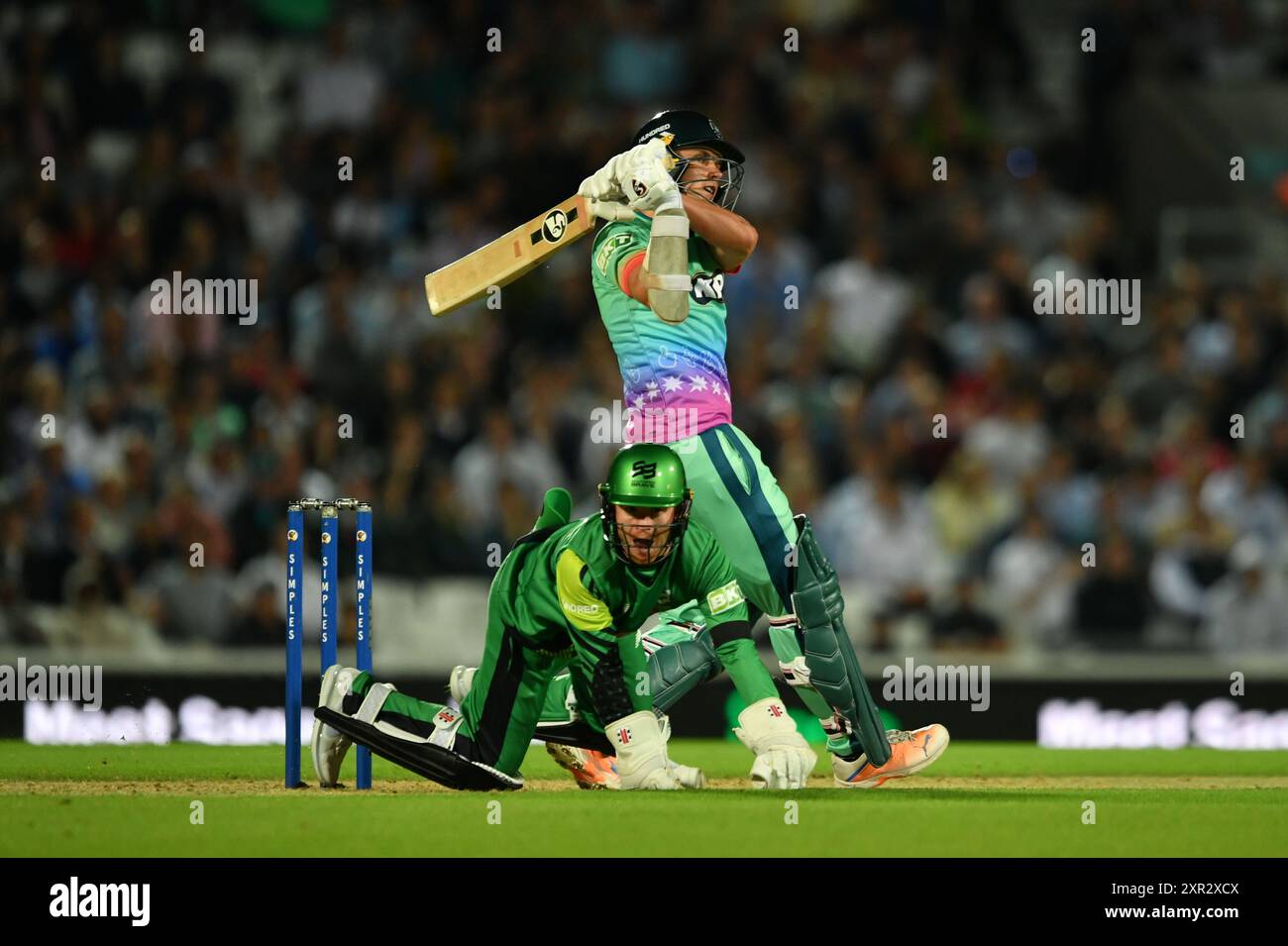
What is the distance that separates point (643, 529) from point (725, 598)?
0.83 metres

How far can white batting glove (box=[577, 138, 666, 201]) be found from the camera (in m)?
7.93

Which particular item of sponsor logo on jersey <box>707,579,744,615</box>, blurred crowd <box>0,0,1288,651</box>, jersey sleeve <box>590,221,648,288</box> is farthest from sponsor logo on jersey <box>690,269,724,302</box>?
blurred crowd <box>0,0,1288,651</box>

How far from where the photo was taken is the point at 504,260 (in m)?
8.64

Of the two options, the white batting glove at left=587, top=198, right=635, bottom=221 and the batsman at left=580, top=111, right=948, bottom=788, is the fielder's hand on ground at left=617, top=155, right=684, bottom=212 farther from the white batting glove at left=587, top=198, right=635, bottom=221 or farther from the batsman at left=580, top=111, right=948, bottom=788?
the white batting glove at left=587, top=198, right=635, bottom=221

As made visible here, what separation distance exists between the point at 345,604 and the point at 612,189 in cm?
542

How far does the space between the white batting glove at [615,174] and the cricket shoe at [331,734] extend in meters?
2.08

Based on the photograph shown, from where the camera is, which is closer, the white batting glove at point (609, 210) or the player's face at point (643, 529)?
the player's face at point (643, 529)

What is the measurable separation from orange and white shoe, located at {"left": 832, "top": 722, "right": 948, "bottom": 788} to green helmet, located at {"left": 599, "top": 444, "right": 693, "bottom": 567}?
1517mm

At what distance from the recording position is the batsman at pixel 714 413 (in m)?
8.23

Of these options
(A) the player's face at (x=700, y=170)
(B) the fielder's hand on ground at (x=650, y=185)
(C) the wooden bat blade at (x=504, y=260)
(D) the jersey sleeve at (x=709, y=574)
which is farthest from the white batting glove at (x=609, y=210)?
(D) the jersey sleeve at (x=709, y=574)

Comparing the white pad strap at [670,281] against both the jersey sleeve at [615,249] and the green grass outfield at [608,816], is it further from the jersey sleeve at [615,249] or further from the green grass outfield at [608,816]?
the green grass outfield at [608,816]

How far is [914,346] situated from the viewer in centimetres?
1481

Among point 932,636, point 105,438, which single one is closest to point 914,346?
point 932,636

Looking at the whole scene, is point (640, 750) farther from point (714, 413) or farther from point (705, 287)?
point (705, 287)
